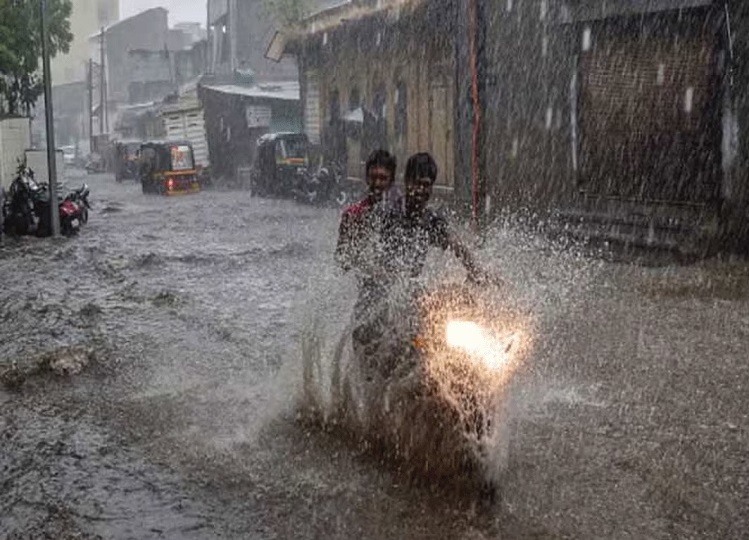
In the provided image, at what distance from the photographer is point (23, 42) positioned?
66.6 ft

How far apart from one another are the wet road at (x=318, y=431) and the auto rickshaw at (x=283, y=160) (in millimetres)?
14472

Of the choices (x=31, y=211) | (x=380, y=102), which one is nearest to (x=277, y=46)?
(x=380, y=102)

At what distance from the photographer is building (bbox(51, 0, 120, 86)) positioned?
82562 mm

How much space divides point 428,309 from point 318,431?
4.75 feet

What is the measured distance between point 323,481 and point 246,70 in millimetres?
42241

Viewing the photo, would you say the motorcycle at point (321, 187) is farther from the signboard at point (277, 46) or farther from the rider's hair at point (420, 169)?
the rider's hair at point (420, 169)

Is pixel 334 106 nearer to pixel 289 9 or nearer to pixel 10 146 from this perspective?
pixel 289 9

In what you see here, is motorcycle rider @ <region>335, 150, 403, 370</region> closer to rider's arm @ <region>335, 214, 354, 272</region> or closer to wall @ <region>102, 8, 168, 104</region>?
rider's arm @ <region>335, 214, 354, 272</region>

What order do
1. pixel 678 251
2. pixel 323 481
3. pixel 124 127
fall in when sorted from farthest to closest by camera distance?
1. pixel 124 127
2. pixel 678 251
3. pixel 323 481

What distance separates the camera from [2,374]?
731cm

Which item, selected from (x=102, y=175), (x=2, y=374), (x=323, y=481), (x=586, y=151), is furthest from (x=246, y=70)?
(x=323, y=481)

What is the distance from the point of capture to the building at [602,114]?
36.1 feet

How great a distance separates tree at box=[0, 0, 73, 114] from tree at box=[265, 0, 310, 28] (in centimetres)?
828

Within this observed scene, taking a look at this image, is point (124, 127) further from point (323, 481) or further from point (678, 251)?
point (323, 481)
